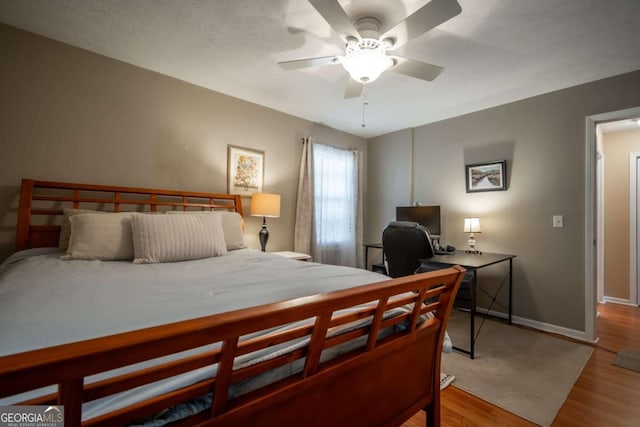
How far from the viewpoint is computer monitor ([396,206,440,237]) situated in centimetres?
351

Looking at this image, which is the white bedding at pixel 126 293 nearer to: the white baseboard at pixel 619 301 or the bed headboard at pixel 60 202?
the bed headboard at pixel 60 202

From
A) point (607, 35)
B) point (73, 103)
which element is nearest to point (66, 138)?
point (73, 103)

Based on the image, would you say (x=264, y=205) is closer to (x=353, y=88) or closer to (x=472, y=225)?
(x=353, y=88)

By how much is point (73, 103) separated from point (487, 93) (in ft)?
12.6

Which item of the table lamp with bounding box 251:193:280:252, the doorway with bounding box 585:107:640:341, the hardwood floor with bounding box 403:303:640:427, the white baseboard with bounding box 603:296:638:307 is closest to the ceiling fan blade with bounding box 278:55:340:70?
the table lamp with bounding box 251:193:280:252

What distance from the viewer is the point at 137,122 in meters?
2.54

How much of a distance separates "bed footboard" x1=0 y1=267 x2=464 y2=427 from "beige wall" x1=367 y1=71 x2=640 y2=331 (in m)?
2.35

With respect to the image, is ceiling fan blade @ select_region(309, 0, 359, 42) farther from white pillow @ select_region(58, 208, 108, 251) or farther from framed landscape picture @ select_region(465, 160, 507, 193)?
framed landscape picture @ select_region(465, 160, 507, 193)

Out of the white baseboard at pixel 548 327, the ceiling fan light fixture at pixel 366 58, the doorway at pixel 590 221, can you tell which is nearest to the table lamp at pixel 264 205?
the ceiling fan light fixture at pixel 366 58

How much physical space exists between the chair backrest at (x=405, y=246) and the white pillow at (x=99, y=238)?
2.18 m

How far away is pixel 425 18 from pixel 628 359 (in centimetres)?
302

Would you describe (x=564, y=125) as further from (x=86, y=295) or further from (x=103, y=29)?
(x=103, y=29)

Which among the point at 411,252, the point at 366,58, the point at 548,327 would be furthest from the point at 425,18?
the point at 548,327

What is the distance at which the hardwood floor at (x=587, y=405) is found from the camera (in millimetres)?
1578
